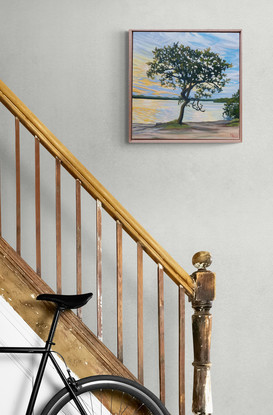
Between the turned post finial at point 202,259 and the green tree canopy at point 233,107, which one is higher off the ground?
the green tree canopy at point 233,107

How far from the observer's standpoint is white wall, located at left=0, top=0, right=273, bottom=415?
328 centimetres

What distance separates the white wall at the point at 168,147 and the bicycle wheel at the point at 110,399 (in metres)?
1.04

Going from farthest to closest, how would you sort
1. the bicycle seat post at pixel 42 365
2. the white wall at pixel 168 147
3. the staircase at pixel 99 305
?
the white wall at pixel 168 147
the staircase at pixel 99 305
the bicycle seat post at pixel 42 365

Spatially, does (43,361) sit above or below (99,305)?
below

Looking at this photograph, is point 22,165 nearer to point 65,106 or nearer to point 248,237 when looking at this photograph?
point 65,106

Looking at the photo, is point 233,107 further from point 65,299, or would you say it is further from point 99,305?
point 65,299

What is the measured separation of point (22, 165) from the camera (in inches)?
130

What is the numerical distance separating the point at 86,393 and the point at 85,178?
1.00 m

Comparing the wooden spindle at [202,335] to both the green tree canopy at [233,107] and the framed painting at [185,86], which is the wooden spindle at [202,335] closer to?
the framed painting at [185,86]

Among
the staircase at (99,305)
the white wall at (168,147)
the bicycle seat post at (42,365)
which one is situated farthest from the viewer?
the white wall at (168,147)

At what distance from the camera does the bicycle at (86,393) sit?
7.31 feet

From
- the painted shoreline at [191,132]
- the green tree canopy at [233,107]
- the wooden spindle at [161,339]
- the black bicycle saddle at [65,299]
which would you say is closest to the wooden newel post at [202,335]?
the wooden spindle at [161,339]

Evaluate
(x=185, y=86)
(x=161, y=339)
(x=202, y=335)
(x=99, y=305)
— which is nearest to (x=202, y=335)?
(x=202, y=335)

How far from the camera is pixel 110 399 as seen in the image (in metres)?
2.35
